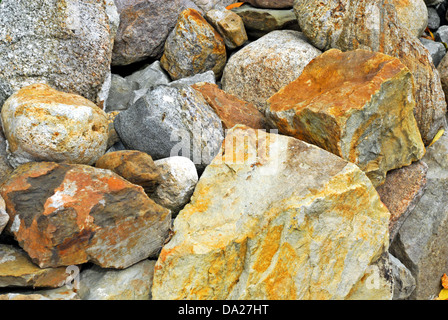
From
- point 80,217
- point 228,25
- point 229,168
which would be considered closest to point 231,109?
point 229,168

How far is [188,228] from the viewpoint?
260 cm

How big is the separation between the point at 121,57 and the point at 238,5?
146cm

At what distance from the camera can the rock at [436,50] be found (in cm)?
440

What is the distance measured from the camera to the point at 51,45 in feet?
10.8

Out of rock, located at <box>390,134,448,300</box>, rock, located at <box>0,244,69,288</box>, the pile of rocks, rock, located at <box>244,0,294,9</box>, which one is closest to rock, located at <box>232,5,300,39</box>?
rock, located at <box>244,0,294,9</box>

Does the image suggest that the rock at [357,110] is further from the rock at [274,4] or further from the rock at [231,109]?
the rock at [274,4]

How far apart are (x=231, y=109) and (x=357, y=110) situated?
1.11m

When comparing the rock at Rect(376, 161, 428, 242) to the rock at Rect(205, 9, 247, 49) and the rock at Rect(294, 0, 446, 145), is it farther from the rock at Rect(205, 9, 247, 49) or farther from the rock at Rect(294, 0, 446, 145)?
the rock at Rect(205, 9, 247, 49)

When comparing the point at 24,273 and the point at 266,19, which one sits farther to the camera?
the point at 266,19

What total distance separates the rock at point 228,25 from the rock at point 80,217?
2.36m

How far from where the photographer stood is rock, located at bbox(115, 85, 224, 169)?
306 centimetres

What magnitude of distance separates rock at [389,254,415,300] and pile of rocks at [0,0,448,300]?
13 mm

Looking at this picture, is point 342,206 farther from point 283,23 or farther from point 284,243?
point 283,23

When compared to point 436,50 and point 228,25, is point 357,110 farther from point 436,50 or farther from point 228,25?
point 436,50
